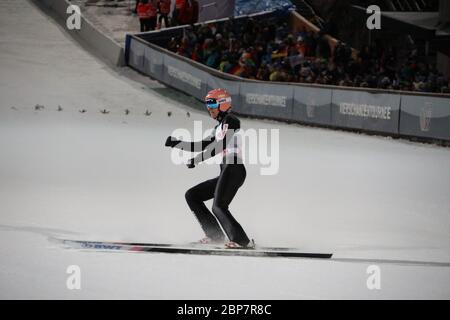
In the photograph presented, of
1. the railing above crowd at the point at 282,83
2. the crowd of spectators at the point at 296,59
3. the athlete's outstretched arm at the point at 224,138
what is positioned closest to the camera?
the athlete's outstretched arm at the point at 224,138

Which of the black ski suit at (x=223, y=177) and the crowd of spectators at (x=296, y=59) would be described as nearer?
the black ski suit at (x=223, y=177)

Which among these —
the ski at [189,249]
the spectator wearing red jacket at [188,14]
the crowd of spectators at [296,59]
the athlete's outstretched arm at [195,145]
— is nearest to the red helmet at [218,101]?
the athlete's outstretched arm at [195,145]

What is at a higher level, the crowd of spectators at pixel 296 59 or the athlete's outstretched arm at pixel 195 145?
the crowd of spectators at pixel 296 59

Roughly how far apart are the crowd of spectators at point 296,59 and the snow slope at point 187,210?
1762 mm

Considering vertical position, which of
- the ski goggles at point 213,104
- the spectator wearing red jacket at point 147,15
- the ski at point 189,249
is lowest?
the ski at point 189,249

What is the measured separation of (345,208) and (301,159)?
4.37 meters

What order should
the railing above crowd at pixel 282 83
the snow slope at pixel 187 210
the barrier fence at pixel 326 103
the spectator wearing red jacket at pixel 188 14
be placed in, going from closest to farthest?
the snow slope at pixel 187 210 → the barrier fence at pixel 326 103 → the railing above crowd at pixel 282 83 → the spectator wearing red jacket at pixel 188 14

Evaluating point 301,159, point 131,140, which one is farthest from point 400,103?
point 131,140

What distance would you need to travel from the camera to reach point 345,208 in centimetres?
1167

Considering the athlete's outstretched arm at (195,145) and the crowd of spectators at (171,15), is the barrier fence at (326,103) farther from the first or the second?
the athlete's outstretched arm at (195,145)

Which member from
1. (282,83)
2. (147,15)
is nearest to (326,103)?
(282,83)

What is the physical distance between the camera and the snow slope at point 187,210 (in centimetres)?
780

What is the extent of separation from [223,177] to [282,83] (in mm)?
12974

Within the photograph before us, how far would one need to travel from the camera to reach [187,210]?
11.4 metres
